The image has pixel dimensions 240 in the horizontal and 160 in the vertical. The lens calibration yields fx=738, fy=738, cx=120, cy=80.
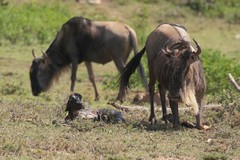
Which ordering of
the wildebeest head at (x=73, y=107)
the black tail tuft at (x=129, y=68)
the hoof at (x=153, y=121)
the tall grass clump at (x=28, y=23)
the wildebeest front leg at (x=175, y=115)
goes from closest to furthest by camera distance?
the wildebeest front leg at (x=175, y=115) < the wildebeest head at (x=73, y=107) < the hoof at (x=153, y=121) < the black tail tuft at (x=129, y=68) < the tall grass clump at (x=28, y=23)

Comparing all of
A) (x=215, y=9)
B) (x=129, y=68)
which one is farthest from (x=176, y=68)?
(x=215, y=9)

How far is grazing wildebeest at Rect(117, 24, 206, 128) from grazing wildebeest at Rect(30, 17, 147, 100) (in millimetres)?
3423

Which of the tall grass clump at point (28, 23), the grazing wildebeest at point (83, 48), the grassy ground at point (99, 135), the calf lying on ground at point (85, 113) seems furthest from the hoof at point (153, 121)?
the tall grass clump at point (28, 23)

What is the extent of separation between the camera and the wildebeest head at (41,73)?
44.2 feet

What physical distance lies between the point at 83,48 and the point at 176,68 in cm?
507

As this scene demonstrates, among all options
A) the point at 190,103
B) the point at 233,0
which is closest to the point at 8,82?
the point at 190,103

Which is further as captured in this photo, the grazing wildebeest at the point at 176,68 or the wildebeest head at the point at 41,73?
the wildebeest head at the point at 41,73

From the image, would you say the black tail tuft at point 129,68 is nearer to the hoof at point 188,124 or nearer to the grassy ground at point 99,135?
the grassy ground at point 99,135

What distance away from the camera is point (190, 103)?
836cm

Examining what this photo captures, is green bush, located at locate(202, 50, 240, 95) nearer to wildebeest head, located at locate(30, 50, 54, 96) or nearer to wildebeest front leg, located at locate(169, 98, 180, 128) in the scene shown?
wildebeest head, located at locate(30, 50, 54, 96)

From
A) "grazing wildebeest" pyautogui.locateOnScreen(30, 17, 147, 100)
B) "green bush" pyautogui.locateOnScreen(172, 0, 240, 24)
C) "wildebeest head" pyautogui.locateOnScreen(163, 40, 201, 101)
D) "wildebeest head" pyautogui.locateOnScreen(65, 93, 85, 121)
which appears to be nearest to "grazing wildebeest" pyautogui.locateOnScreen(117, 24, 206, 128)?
"wildebeest head" pyautogui.locateOnScreen(163, 40, 201, 101)

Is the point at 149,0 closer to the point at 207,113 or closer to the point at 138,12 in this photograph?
the point at 138,12

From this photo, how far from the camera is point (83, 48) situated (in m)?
13.3

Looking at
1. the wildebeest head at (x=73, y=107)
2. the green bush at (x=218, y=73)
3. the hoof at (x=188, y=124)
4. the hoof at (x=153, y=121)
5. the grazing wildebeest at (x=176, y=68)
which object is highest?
the grazing wildebeest at (x=176, y=68)
